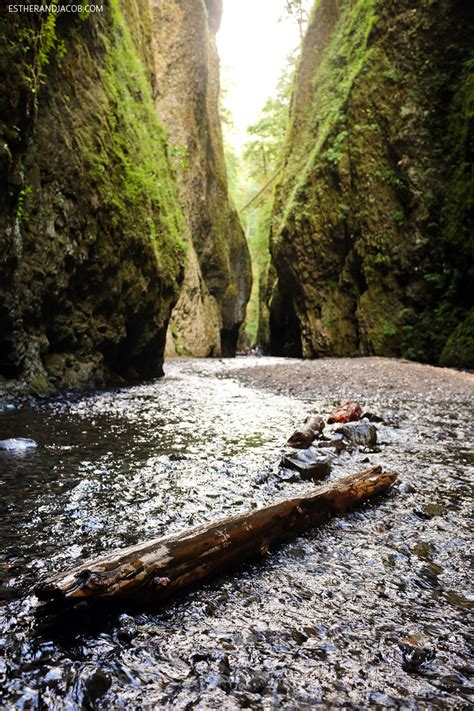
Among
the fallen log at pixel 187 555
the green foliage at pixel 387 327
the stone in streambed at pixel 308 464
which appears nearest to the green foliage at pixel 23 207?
the stone in streambed at pixel 308 464

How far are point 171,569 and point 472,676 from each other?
0.89 meters

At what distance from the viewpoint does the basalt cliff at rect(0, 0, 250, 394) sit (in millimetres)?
4793

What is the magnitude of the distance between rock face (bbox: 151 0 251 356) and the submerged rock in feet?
50.3

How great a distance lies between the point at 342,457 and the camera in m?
3.23

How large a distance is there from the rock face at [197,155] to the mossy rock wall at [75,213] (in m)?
10.7

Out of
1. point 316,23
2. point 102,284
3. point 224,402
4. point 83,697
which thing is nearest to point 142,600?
point 83,697

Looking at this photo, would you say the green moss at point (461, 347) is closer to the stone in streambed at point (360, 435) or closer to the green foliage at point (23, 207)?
the stone in streambed at point (360, 435)

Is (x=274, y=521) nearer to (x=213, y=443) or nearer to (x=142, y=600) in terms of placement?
(x=142, y=600)

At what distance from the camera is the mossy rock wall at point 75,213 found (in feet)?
15.6

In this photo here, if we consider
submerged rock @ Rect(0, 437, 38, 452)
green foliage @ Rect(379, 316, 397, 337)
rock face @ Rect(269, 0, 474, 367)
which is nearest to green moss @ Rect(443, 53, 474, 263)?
rock face @ Rect(269, 0, 474, 367)

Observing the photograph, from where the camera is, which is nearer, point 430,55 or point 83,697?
point 83,697

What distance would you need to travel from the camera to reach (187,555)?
1472mm

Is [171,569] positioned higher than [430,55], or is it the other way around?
[430,55]

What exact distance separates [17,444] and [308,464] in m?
2.17
